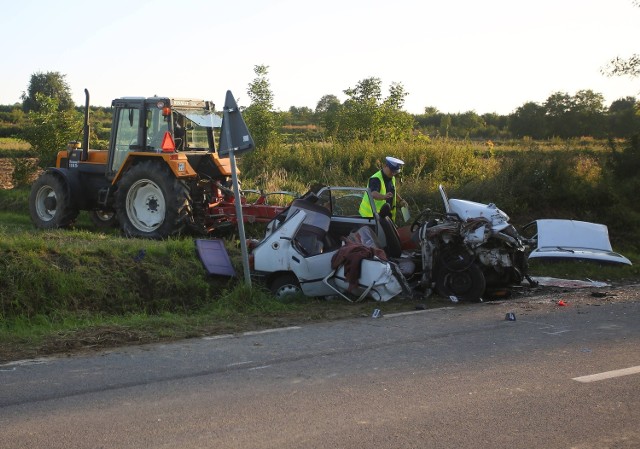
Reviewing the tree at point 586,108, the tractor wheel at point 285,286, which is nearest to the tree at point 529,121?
the tree at point 586,108

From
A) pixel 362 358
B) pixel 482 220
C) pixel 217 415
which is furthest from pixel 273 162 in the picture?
pixel 217 415

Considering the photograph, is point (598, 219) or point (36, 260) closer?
point (36, 260)

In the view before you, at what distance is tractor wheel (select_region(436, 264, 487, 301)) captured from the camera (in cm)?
1052

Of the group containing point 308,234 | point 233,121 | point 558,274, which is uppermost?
point 233,121

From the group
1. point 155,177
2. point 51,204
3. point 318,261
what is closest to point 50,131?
point 51,204

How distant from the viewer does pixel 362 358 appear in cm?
729

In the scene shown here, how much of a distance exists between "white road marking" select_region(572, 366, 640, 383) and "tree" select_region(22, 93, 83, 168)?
18.9 metres

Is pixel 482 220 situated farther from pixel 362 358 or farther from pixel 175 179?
pixel 175 179

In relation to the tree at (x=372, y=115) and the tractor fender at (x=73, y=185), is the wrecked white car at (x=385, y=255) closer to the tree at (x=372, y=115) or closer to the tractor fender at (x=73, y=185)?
the tractor fender at (x=73, y=185)

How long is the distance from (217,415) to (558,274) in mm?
9073

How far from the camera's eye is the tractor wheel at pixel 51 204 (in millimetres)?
15383

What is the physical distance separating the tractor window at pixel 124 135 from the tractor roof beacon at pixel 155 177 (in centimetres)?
2

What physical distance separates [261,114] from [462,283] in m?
19.0

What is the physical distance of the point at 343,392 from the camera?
6141 mm
